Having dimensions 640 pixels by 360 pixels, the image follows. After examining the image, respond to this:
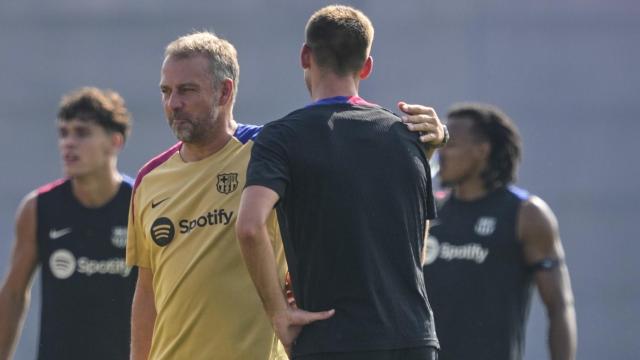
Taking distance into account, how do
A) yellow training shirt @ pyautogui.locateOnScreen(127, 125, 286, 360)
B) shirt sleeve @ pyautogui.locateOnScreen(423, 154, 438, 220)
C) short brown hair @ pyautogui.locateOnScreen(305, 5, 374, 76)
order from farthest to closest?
1. yellow training shirt @ pyautogui.locateOnScreen(127, 125, 286, 360)
2. shirt sleeve @ pyautogui.locateOnScreen(423, 154, 438, 220)
3. short brown hair @ pyautogui.locateOnScreen(305, 5, 374, 76)

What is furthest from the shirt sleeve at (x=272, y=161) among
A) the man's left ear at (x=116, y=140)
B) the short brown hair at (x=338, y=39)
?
the man's left ear at (x=116, y=140)

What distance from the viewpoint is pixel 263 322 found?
15.5ft

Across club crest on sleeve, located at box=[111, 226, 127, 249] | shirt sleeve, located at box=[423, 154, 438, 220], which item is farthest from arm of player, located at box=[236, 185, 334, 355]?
club crest on sleeve, located at box=[111, 226, 127, 249]

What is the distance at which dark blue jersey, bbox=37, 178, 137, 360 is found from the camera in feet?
22.1

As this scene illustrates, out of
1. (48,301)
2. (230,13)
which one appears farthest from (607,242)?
(48,301)

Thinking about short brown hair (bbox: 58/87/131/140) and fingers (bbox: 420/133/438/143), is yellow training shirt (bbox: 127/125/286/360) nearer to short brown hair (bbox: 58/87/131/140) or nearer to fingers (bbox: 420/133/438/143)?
fingers (bbox: 420/133/438/143)

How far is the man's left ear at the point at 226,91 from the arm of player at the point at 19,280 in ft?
7.94

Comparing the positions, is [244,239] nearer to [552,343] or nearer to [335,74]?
[335,74]

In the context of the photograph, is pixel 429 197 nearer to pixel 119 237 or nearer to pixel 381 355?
pixel 381 355

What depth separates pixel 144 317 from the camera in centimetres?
508

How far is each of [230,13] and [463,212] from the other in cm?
797

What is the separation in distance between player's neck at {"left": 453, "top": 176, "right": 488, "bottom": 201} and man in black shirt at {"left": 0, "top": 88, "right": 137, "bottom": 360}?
1.81m

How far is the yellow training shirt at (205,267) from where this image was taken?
15.5 feet

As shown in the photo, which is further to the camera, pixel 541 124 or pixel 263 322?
pixel 541 124
